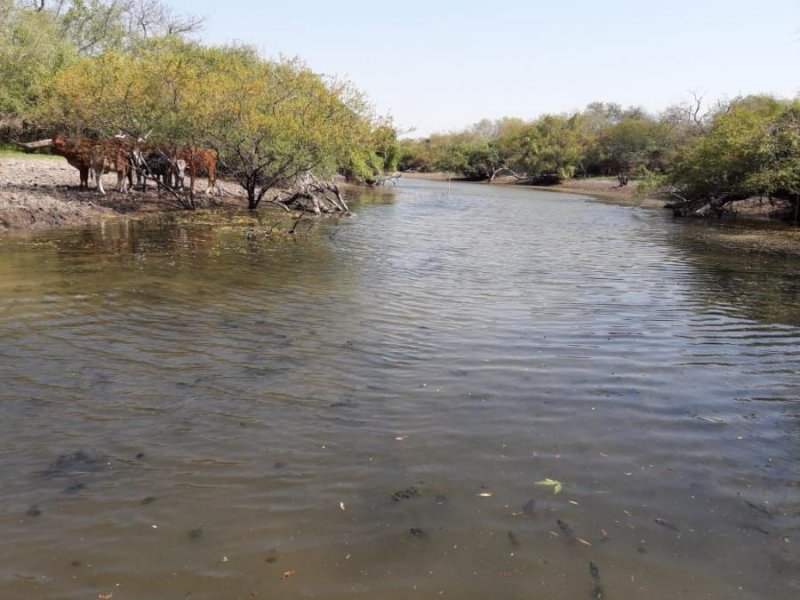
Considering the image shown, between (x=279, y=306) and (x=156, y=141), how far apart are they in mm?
14730

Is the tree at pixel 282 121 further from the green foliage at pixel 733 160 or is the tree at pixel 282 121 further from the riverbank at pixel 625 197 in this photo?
the riverbank at pixel 625 197

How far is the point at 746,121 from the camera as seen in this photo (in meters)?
31.5

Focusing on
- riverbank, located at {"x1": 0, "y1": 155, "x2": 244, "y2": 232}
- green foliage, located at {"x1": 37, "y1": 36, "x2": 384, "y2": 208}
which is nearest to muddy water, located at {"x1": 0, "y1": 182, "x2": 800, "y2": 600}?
riverbank, located at {"x1": 0, "y1": 155, "x2": 244, "y2": 232}

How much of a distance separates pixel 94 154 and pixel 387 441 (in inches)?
801

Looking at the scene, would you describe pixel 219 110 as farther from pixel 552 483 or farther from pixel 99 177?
pixel 552 483

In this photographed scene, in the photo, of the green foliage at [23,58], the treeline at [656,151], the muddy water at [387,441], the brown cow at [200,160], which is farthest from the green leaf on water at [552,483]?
the green foliage at [23,58]

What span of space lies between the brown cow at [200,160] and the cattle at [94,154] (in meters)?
2.23

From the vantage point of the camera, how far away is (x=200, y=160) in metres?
24.7

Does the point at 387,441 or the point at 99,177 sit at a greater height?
the point at 99,177

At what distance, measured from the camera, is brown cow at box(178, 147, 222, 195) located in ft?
76.3

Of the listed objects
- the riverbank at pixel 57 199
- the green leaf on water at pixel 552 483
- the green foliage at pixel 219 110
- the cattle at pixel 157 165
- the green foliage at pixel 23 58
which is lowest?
the green leaf on water at pixel 552 483

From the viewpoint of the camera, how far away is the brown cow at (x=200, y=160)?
2325cm

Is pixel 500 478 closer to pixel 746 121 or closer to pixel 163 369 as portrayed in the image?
pixel 163 369

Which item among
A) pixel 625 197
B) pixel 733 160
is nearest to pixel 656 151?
pixel 625 197
